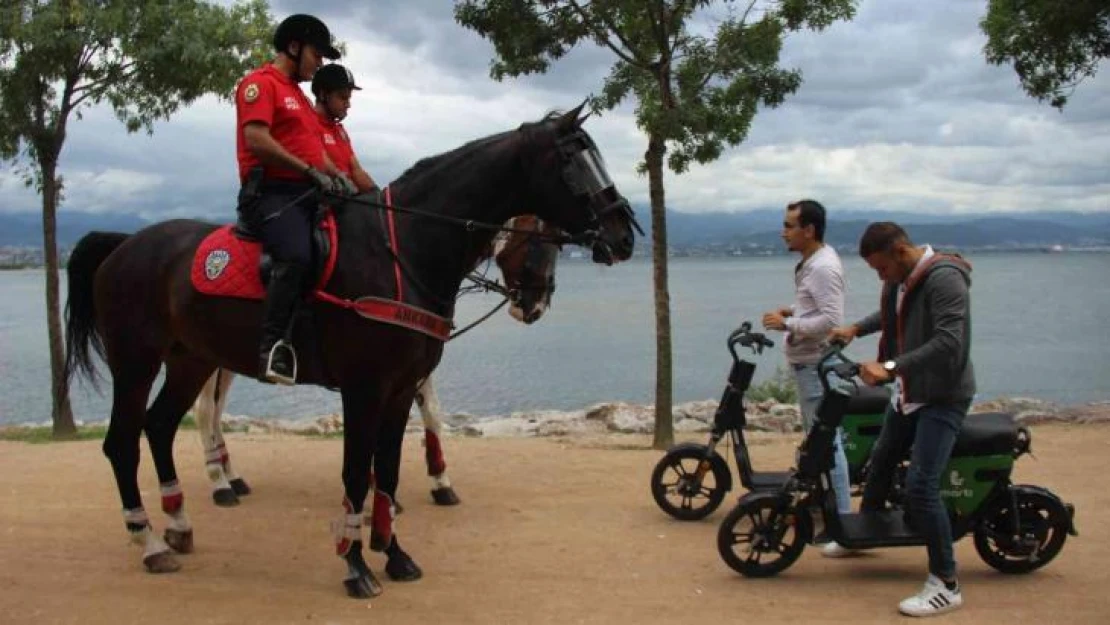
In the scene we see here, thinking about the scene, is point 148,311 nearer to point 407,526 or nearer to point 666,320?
point 407,526

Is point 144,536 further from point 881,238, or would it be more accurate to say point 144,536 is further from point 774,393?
point 774,393

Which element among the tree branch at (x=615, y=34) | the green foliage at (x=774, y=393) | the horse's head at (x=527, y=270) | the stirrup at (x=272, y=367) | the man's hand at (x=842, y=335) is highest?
the tree branch at (x=615, y=34)

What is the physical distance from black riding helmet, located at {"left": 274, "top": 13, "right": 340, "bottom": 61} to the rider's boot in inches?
53.6

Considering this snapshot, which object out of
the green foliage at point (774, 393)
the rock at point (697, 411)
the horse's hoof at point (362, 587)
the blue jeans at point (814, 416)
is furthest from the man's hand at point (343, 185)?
the green foliage at point (774, 393)

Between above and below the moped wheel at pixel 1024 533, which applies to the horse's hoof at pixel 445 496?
below

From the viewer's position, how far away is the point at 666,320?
443 inches

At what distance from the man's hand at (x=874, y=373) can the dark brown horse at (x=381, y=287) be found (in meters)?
1.36

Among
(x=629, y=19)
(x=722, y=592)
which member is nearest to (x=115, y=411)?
(x=722, y=592)

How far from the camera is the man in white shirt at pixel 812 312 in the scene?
648 cm


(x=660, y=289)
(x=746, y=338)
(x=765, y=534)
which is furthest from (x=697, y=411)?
(x=765, y=534)

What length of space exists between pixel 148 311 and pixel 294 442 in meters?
5.28

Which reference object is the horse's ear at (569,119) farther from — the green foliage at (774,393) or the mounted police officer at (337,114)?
the green foliage at (774,393)

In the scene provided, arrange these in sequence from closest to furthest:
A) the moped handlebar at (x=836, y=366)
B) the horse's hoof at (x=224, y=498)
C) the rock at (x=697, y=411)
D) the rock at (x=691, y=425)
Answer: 1. the moped handlebar at (x=836, y=366)
2. the horse's hoof at (x=224, y=498)
3. the rock at (x=691, y=425)
4. the rock at (x=697, y=411)

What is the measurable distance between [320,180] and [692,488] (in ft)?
11.7
